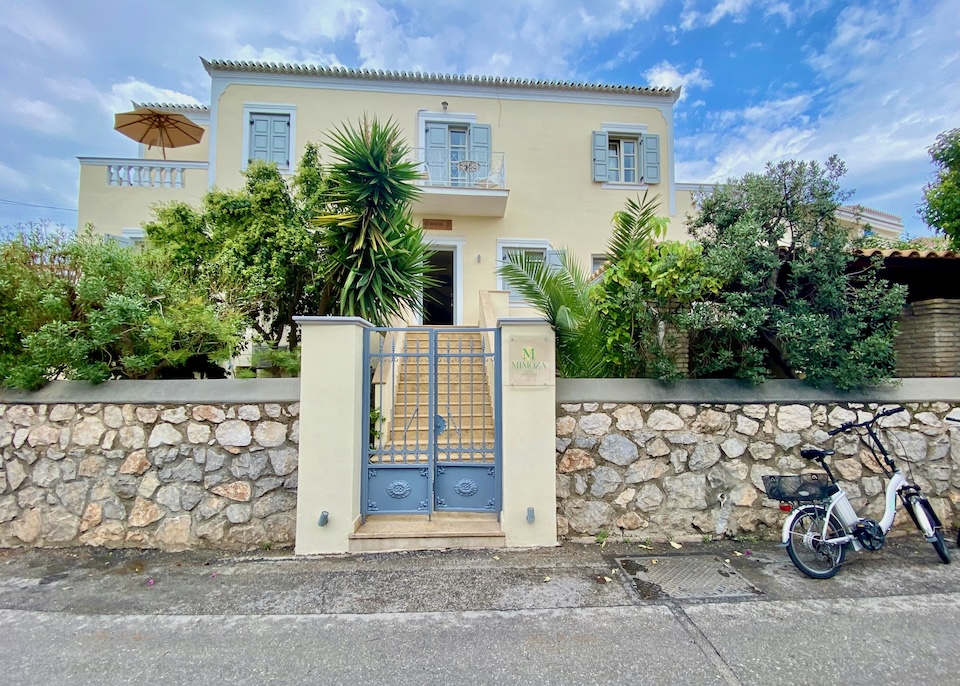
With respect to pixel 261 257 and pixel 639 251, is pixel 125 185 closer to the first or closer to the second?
pixel 261 257

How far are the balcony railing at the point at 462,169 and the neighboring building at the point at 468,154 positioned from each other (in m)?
0.03

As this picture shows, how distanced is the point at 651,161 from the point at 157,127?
12081 mm

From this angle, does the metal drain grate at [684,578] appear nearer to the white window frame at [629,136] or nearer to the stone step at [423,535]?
the stone step at [423,535]

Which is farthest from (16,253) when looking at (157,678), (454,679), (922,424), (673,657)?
(922,424)

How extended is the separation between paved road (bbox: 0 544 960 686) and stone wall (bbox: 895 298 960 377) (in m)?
2.17

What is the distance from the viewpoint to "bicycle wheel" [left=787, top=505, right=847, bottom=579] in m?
3.92

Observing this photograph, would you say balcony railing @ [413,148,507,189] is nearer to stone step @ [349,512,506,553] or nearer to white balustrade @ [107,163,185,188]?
white balustrade @ [107,163,185,188]

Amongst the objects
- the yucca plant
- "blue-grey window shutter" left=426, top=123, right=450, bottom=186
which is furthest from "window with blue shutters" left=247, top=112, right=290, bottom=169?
the yucca plant

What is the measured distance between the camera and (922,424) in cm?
494

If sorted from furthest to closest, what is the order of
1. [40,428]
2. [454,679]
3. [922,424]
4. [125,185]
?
[125,185] < [922,424] < [40,428] < [454,679]

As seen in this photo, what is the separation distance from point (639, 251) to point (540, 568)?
316 centimetres

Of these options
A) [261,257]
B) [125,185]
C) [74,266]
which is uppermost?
[125,185]

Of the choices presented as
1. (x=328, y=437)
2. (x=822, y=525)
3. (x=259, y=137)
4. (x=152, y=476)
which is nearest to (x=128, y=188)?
(x=259, y=137)

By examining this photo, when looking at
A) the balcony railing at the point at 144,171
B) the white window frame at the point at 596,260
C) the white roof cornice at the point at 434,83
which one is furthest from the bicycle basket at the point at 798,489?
the balcony railing at the point at 144,171
